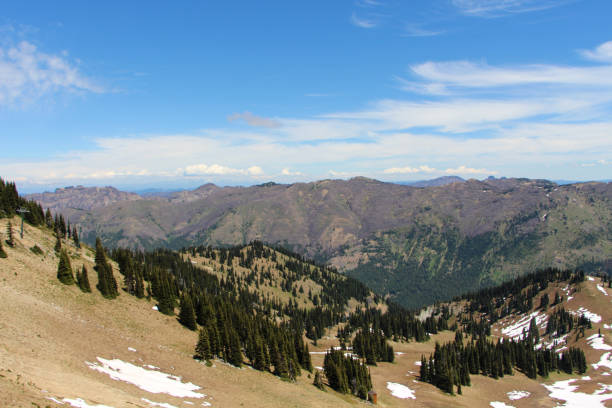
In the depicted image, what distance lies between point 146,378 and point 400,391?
79.5 m

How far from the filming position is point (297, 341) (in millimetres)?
103438

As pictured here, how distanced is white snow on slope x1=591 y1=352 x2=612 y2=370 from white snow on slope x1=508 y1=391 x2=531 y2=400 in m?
63.4

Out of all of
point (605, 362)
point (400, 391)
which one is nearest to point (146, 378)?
point (400, 391)

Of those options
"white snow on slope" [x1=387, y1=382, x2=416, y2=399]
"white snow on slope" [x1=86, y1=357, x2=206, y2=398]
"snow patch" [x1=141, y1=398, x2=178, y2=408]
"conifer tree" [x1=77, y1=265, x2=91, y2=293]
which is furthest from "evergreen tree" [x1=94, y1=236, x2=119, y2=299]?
"white snow on slope" [x1=387, y1=382, x2=416, y2=399]

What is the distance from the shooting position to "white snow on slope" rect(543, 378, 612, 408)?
118 metres

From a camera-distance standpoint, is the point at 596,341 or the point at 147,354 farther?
the point at 596,341

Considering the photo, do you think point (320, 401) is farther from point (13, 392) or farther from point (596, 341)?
point (596, 341)

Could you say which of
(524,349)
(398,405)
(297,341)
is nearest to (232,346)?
(297,341)

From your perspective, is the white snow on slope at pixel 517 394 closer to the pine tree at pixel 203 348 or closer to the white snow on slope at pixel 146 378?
the pine tree at pixel 203 348

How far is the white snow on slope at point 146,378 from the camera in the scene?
2005 inches

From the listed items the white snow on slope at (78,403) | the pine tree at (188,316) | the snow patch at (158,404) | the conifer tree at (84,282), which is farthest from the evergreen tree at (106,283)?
the white snow on slope at (78,403)

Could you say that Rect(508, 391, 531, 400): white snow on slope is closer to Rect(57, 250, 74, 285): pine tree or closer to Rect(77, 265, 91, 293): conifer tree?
Rect(77, 265, 91, 293): conifer tree

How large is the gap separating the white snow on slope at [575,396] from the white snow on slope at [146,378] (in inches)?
4996

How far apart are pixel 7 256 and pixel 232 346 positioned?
51123 mm
